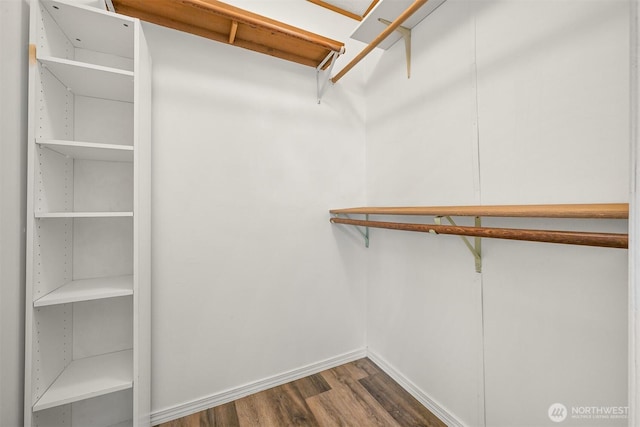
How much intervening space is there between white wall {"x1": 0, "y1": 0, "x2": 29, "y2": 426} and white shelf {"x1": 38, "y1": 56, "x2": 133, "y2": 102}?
0.10m

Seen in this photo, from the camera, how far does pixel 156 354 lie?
140 cm

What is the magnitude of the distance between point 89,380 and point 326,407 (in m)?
1.14

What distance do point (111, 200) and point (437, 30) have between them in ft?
6.27

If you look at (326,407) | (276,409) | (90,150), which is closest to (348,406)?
(326,407)

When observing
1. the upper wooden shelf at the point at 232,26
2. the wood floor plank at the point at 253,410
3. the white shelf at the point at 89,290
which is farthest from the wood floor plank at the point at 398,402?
the upper wooden shelf at the point at 232,26

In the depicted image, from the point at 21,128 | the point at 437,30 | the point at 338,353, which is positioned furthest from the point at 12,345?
the point at 437,30

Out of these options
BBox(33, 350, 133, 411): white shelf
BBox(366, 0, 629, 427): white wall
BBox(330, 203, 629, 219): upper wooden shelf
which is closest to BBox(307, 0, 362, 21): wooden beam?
BBox(366, 0, 629, 427): white wall

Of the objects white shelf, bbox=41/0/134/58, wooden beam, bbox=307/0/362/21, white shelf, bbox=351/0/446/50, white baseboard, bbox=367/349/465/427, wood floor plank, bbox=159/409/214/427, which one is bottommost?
wood floor plank, bbox=159/409/214/427

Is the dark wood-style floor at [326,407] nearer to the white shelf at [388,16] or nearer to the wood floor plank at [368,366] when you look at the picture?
the wood floor plank at [368,366]

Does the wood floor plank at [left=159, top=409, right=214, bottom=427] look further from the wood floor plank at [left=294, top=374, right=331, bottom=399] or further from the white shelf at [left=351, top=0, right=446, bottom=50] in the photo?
the white shelf at [left=351, top=0, right=446, bottom=50]

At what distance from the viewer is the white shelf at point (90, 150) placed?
3.28 ft

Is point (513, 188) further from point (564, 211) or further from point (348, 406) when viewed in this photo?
point (348, 406)

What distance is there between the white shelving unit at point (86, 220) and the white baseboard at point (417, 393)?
4.57ft

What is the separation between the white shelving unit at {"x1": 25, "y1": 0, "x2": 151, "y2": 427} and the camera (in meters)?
0.98
